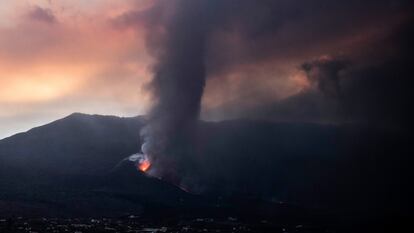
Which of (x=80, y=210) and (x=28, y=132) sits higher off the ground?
(x=28, y=132)

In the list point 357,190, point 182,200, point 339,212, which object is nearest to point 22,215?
point 182,200

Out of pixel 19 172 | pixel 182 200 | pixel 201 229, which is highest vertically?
pixel 19 172

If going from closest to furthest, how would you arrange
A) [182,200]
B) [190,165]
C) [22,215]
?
[22,215], [182,200], [190,165]

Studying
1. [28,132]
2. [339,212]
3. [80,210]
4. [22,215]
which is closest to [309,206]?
[339,212]

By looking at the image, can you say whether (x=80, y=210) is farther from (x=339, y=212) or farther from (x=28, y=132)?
(x=28, y=132)

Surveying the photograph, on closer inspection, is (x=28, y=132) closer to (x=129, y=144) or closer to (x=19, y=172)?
(x=129, y=144)

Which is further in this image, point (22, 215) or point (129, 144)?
point (129, 144)

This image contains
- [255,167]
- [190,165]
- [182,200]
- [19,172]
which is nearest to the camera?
[182,200]
